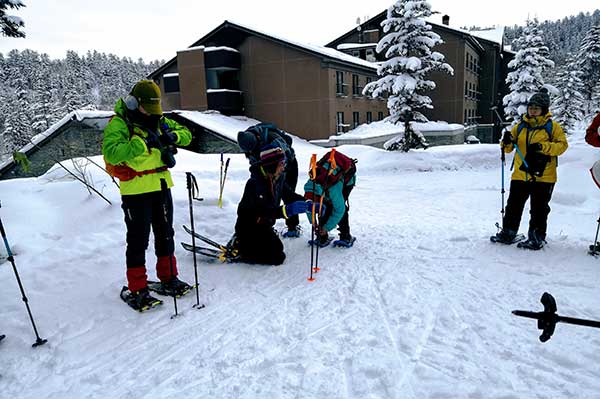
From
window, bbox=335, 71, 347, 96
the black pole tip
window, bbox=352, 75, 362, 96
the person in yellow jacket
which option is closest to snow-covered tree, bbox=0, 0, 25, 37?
the black pole tip

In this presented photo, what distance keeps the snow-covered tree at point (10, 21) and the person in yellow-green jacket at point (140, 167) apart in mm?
5232

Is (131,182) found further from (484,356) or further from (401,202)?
(401,202)

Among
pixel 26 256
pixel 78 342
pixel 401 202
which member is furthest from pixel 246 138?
pixel 401 202

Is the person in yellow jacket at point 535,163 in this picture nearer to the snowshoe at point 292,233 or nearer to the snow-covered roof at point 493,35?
the snowshoe at point 292,233

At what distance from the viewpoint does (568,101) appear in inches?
1326

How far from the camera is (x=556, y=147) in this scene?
4.90m

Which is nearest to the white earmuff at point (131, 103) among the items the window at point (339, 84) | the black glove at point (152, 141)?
the black glove at point (152, 141)

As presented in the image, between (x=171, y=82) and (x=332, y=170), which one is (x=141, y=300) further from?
(x=171, y=82)

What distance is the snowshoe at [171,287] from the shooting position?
413cm

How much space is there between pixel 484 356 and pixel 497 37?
5041 cm

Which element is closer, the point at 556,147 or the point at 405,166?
the point at 556,147

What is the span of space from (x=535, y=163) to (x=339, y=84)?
23911 mm

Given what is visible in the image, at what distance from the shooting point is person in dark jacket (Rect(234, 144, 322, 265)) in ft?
15.8

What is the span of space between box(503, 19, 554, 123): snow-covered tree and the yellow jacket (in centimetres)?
2224
